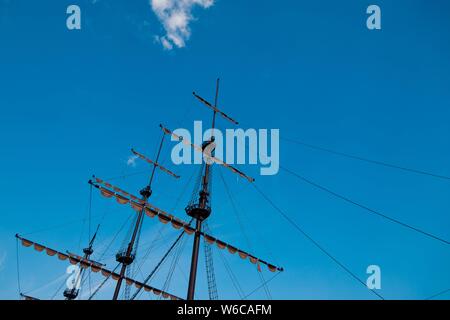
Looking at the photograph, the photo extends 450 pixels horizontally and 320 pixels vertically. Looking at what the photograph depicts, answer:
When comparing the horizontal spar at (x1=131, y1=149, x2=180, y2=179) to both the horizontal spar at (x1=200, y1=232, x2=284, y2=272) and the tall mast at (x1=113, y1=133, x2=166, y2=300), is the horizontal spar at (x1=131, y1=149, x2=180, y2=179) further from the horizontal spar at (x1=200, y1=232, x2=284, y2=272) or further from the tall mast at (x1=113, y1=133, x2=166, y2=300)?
the horizontal spar at (x1=200, y1=232, x2=284, y2=272)

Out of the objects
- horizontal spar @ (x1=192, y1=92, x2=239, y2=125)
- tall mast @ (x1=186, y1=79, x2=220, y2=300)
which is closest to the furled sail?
tall mast @ (x1=186, y1=79, x2=220, y2=300)

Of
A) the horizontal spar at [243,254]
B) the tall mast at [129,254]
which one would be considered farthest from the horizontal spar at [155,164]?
the horizontal spar at [243,254]

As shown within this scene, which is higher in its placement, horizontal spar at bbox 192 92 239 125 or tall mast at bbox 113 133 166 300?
horizontal spar at bbox 192 92 239 125

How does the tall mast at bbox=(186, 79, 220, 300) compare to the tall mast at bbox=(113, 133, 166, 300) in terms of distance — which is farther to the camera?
the tall mast at bbox=(113, 133, 166, 300)

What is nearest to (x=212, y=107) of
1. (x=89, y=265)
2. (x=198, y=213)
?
(x=198, y=213)

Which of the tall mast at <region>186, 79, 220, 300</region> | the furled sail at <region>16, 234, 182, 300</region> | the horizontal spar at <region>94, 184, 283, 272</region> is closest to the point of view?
the tall mast at <region>186, 79, 220, 300</region>

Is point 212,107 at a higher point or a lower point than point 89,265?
higher

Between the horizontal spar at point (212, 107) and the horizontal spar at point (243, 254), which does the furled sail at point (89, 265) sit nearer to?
the horizontal spar at point (243, 254)

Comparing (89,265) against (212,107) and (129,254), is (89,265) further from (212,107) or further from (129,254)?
(212,107)

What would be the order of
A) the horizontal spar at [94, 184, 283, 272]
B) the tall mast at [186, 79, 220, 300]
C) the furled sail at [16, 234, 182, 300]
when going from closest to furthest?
the tall mast at [186, 79, 220, 300]
the horizontal spar at [94, 184, 283, 272]
the furled sail at [16, 234, 182, 300]
